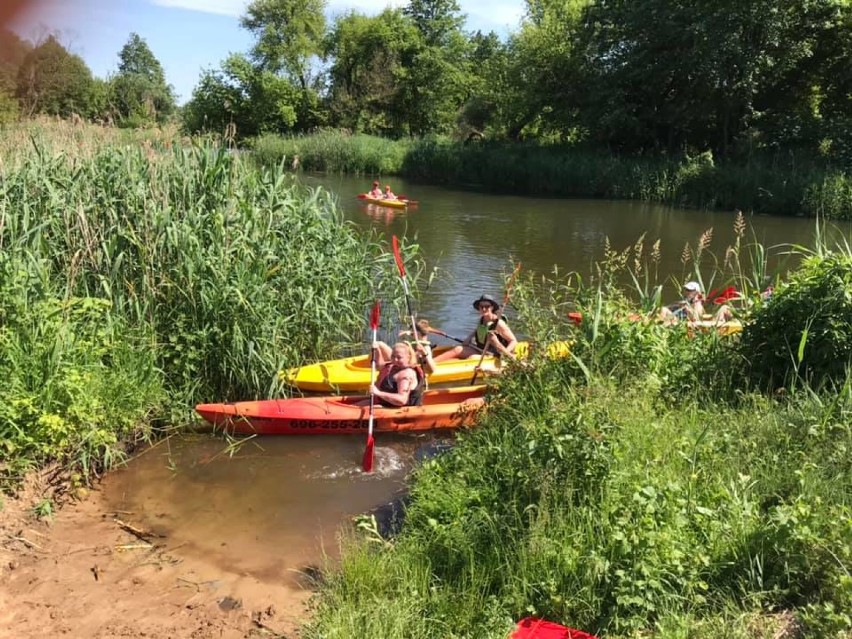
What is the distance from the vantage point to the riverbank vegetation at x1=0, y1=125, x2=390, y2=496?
4.78 meters

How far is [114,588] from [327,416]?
2496 mm

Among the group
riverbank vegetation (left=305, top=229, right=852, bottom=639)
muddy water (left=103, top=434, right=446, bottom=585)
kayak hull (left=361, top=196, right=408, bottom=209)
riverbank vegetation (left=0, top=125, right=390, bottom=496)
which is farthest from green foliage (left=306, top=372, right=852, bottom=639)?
kayak hull (left=361, top=196, right=408, bottom=209)

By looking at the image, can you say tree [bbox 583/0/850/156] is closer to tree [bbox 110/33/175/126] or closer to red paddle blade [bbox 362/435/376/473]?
tree [bbox 110/33/175/126]

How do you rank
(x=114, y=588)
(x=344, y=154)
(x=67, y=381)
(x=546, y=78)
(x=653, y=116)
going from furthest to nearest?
(x=344, y=154) < (x=546, y=78) < (x=653, y=116) < (x=67, y=381) < (x=114, y=588)

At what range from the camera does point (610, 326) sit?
5121mm

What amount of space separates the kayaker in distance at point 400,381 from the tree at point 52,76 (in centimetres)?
335

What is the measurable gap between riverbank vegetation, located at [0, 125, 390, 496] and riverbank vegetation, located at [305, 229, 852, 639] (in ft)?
6.72

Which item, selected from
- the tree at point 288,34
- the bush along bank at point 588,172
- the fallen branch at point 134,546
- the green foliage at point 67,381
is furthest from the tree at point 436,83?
the fallen branch at point 134,546

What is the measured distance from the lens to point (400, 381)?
259 inches

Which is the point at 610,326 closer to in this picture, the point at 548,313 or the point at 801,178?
the point at 548,313

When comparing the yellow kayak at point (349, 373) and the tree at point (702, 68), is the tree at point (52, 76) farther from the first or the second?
the tree at point (702, 68)

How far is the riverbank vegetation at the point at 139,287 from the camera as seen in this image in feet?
15.7

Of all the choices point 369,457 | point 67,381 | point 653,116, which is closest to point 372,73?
point 653,116

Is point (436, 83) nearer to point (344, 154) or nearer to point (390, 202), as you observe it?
point (344, 154)
